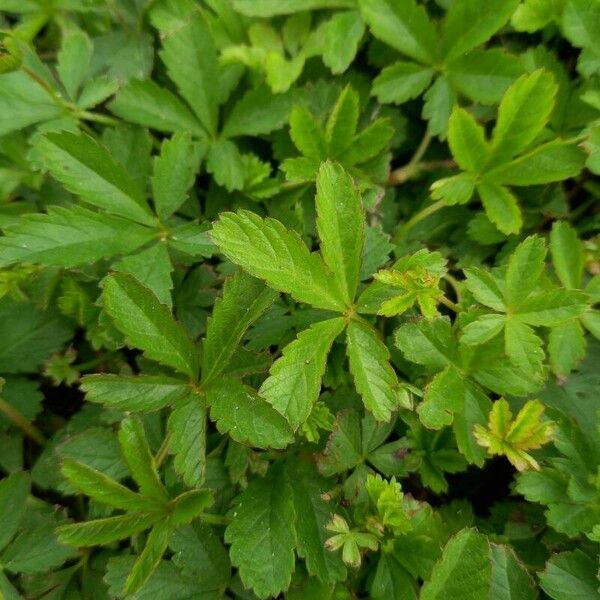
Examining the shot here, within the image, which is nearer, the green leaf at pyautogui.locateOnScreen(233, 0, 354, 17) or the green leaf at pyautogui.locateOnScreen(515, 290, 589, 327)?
the green leaf at pyautogui.locateOnScreen(515, 290, 589, 327)

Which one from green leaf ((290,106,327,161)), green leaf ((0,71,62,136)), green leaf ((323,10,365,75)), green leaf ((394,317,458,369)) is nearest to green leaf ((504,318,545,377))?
green leaf ((394,317,458,369))

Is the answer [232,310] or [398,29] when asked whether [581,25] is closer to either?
[398,29]

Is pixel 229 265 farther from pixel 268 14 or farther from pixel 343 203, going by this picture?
pixel 268 14

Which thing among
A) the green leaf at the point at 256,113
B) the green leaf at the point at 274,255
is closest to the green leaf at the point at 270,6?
the green leaf at the point at 256,113

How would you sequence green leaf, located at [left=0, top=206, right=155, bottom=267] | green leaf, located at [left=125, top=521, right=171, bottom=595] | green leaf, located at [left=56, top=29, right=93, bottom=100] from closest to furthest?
green leaf, located at [left=125, top=521, right=171, bottom=595] < green leaf, located at [left=0, top=206, right=155, bottom=267] < green leaf, located at [left=56, top=29, right=93, bottom=100]

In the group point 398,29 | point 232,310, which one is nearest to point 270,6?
point 398,29

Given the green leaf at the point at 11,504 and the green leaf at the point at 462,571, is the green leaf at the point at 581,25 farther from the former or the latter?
the green leaf at the point at 11,504

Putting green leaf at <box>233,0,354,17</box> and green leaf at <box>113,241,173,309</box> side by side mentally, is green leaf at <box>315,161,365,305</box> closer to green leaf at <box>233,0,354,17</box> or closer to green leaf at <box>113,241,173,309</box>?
green leaf at <box>113,241,173,309</box>
